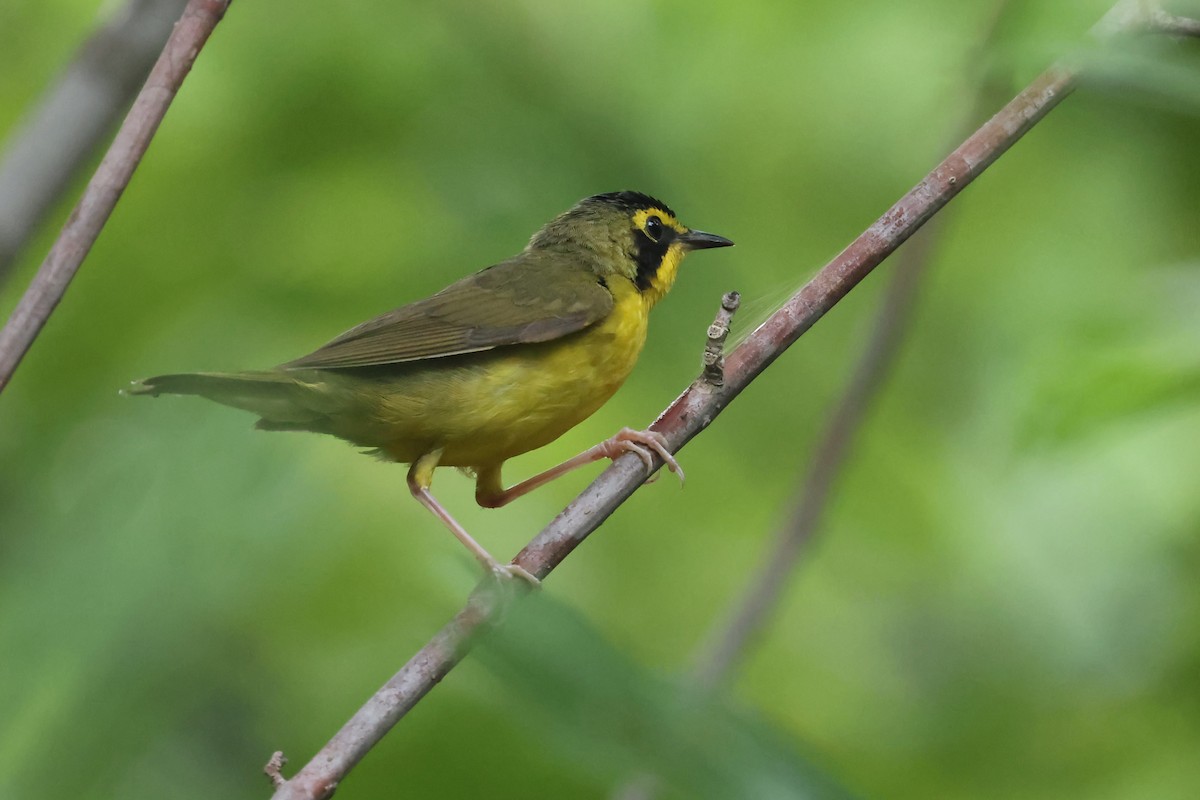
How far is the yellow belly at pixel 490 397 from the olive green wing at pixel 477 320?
0.23 feet

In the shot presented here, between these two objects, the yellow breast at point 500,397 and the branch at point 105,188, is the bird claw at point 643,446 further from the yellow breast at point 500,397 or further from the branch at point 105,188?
the branch at point 105,188

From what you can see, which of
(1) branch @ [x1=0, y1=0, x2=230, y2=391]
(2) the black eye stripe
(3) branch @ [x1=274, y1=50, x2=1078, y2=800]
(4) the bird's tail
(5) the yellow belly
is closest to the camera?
(1) branch @ [x1=0, y1=0, x2=230, y2=391]

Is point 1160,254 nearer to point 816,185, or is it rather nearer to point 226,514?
point 816,185

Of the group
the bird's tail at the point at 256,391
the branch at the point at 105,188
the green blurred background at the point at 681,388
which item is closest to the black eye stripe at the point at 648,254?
the green blurred background at the point at 681,388

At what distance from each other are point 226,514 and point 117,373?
182 centimetres

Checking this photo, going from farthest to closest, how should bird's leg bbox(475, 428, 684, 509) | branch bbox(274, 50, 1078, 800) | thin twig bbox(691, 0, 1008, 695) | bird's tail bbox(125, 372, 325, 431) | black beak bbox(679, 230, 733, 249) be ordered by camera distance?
black beak bbox(679, 230, 733, 249) < bird's leg bbox(475, 428, 684, 509) < thin twig bbox(691, 0, 1008, 695) < bird's tail bbox(125, 372, 325, 431) < branch bbox(274, 50, 1078, 800)

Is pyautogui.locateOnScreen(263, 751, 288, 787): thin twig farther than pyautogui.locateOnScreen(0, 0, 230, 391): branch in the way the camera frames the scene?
Yes

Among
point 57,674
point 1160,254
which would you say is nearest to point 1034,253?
point 1160,254

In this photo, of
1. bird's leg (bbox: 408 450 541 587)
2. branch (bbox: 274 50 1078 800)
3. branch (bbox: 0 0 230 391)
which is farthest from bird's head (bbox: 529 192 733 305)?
branch (bbox: 0 0 230 391)

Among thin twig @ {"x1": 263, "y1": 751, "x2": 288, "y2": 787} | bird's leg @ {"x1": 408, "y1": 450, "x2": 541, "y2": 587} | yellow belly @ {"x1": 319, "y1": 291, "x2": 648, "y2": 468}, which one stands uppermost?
yellow belly @ {"x1": 319, "y1": 291, "x2": 648, "y2": 468}

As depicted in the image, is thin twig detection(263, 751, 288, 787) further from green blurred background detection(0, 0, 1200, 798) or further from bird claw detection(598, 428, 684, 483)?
bird claw detection(598, 428, 684, 483)

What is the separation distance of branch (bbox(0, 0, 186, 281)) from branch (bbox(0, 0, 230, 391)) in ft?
1.45

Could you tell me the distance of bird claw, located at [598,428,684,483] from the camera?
10.6ft

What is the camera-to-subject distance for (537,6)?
189 inches
